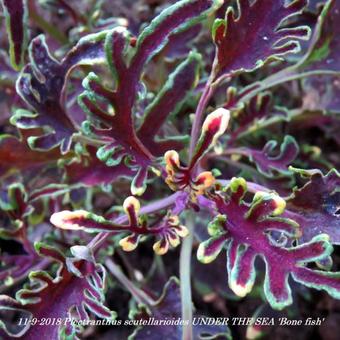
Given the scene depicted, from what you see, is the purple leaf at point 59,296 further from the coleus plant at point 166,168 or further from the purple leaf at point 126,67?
the purple leaf at point 126,67

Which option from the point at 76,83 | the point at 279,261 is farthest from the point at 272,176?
the point at 76,83

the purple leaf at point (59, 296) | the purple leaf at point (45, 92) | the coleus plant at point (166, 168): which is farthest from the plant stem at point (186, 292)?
the purple leaf at point (45, 92)

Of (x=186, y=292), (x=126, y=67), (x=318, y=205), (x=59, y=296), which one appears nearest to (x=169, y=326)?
(x=186, y=292)

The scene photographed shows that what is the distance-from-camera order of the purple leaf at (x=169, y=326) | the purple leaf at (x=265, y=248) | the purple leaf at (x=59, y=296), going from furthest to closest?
the purple leaf at (x=169, y=326) < the purple leaf at (x=59, y=296) < the purple leaf at (x=265, y=248)

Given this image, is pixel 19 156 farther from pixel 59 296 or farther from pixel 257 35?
pixel 257 35

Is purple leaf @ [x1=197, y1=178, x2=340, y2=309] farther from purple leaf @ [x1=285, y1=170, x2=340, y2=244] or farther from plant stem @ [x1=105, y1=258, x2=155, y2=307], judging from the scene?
plant stem @ [x1=105, y1=258, x2=155, y2=307]

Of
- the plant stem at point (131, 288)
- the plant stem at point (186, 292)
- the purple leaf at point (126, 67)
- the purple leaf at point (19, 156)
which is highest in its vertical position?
the purple leaf at point (126, 67)

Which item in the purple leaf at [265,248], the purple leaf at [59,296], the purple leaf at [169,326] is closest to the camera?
the purple leaf at [265,248]

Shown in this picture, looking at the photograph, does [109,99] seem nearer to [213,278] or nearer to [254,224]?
[254,224]
